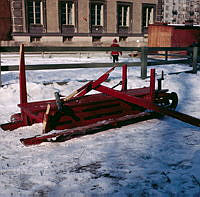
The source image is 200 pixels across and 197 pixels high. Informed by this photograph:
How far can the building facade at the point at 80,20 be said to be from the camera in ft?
84.0

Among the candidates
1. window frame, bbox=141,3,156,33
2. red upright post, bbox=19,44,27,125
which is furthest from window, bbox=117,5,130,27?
red upright post, bbox=19,44,27,125

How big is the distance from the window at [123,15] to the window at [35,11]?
8.13 m

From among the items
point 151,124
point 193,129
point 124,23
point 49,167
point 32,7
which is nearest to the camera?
point 49,167

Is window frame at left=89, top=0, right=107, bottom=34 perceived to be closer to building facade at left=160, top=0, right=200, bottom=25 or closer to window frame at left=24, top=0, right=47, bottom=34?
window frame at left=24, top=0, right=47, bottom=34

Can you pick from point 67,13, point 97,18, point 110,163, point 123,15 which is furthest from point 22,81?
point 123,15

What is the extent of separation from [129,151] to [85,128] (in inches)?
31.7

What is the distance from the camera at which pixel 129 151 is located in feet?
12.5

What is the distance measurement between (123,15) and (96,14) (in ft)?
10.5

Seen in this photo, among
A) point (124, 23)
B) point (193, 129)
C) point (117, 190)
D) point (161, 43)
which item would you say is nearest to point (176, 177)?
point (117, 190)

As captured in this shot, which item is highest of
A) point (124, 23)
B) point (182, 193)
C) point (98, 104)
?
point (124, 23)

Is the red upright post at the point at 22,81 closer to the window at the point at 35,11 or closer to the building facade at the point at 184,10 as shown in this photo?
the window at the point at 35,11

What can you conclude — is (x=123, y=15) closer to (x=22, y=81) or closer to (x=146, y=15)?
(x=146, y=15)

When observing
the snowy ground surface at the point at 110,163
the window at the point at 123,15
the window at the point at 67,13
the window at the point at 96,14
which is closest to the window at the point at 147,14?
the window at the point at 123,15

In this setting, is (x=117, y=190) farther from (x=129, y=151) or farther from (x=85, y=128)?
(x=85, y=128)
